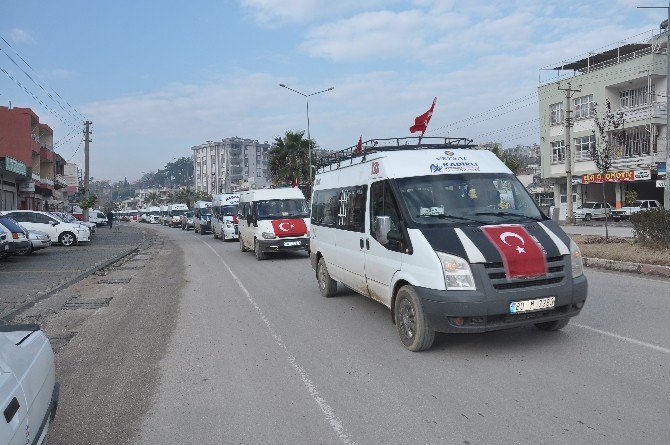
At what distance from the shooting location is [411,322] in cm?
624

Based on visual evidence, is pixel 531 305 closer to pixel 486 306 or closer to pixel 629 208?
pixel 486 306

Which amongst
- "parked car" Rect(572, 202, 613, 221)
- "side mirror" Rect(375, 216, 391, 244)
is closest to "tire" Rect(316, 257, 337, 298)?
"side mirror" Rect(375, 216, 391, 244)

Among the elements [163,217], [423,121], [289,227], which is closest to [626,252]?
[423,121]

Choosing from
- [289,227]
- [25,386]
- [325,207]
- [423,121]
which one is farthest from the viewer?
[289,227]

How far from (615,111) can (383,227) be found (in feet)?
138

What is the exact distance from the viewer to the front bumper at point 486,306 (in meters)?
5.50

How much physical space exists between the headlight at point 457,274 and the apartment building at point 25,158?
35328 millimetres

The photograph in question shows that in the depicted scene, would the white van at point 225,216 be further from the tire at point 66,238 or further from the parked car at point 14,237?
the parked car at point 14,237

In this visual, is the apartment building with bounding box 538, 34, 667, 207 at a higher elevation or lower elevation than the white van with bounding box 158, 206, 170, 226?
higher

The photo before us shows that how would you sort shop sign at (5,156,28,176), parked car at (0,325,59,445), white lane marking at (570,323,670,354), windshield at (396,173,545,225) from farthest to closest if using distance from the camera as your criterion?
1. shop sign at (5,156,28,176)
2. windshield at (396,173,545,225)
3. white lane marking at (570,323,670,354)
4. parked car at (0,325,59,445)

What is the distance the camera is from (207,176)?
182 metres

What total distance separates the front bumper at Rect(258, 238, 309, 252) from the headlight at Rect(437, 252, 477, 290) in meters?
11.9

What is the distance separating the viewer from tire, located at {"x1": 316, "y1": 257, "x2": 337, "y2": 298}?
9844 mm

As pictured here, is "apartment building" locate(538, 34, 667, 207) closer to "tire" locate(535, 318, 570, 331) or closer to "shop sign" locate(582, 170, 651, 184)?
"shop sign" locate(582, 170, 651, 184)
